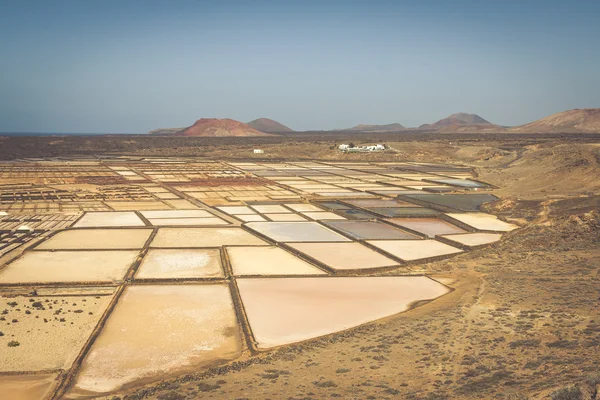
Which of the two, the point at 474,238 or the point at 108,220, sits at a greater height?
the point at 108,220

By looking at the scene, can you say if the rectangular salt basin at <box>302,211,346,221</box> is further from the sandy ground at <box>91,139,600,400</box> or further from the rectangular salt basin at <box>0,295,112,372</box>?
the rectangular salt basin at <box>0,295,112,372</box>

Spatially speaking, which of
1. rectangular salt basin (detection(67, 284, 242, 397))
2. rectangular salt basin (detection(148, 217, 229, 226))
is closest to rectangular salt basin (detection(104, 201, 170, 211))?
rectangular salt basin (detection(148, 217, 229, 226))

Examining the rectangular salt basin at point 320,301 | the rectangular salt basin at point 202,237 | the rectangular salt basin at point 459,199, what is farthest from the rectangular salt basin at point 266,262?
the rectangular salt basin at point 459,199

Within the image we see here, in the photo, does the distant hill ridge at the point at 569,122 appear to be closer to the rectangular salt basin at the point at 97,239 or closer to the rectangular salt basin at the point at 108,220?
the rectangular salt basin at the point at 108,220

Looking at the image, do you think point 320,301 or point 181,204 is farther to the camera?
point 181,204

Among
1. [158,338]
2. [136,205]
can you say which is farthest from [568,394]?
[136,205]

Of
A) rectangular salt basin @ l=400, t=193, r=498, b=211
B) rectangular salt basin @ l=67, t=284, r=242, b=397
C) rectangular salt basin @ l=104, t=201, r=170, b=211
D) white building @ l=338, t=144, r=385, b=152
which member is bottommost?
rectangular salt basin @ l=67, t=284, r=242, b=397

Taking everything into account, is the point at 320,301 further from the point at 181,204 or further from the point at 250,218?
the point at 181,204

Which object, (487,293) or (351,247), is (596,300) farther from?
(351,247)
